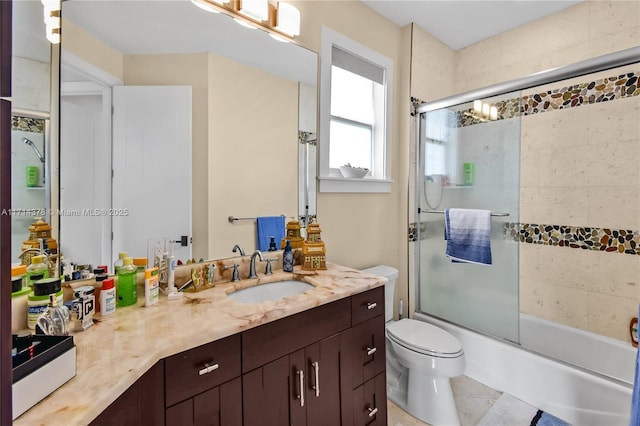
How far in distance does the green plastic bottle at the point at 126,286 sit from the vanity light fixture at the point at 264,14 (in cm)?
120

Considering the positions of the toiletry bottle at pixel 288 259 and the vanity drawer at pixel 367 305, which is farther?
the toiletry bottle at pixel 288 259

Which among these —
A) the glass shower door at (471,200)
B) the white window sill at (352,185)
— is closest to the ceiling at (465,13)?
the glass shower door at (471,200)

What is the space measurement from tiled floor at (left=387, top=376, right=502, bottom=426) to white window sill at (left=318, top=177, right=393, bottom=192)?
1.39 m

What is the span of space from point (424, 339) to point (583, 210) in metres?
1.51

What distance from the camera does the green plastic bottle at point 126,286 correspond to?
1.11 metres

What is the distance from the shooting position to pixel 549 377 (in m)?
1.73

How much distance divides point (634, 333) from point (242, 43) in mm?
2910

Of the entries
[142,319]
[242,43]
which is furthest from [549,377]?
[242,43]

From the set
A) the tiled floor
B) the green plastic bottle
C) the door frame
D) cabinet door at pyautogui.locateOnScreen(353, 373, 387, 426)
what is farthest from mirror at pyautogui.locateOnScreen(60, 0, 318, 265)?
the tiled floor

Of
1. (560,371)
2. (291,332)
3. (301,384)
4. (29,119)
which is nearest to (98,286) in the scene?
(29,119)

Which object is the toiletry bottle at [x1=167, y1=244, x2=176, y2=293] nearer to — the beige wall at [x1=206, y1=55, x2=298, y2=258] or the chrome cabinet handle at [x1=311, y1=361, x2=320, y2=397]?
the beige wall at [x1=206, y1=55, x2=298, y2=258]

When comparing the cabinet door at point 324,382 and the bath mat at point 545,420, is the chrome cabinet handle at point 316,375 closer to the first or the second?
the cabinet door at point 324,382

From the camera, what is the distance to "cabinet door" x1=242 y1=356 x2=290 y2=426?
99cm

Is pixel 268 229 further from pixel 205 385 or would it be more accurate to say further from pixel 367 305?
pixel 205 385
